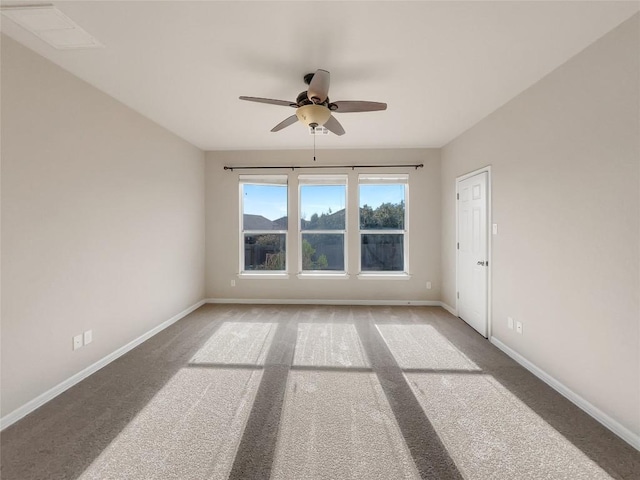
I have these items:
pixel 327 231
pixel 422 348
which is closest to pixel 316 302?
pixel 327 231

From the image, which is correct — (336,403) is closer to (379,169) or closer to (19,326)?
(19,326)

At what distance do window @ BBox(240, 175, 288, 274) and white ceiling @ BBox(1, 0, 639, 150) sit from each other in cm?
176

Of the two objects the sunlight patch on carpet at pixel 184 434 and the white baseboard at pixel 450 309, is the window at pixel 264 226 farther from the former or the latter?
the white baseboard at pixel 450 309

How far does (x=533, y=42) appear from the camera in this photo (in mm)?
1914

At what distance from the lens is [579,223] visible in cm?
203

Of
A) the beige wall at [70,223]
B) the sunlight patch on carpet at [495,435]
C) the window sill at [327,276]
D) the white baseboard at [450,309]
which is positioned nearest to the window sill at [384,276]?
the window sill at [327,276]

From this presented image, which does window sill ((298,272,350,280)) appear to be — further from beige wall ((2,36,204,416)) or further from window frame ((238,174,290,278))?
beige wall ((2,36,204,416))

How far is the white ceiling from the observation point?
64.9 inches

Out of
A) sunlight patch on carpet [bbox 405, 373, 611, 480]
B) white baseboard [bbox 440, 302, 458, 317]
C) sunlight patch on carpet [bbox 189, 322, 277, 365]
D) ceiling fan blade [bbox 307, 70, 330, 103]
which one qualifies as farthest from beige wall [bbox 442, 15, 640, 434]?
sunlight patch on carpet [bbox 189, 322, 277, 365]

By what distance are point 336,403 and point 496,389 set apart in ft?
4.47

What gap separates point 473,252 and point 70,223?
4.42m

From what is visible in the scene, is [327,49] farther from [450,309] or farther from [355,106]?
[450,309]

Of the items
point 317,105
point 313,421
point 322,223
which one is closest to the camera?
point 313,421

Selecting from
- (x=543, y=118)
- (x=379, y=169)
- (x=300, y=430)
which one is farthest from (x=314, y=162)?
(x=300, y=430)
